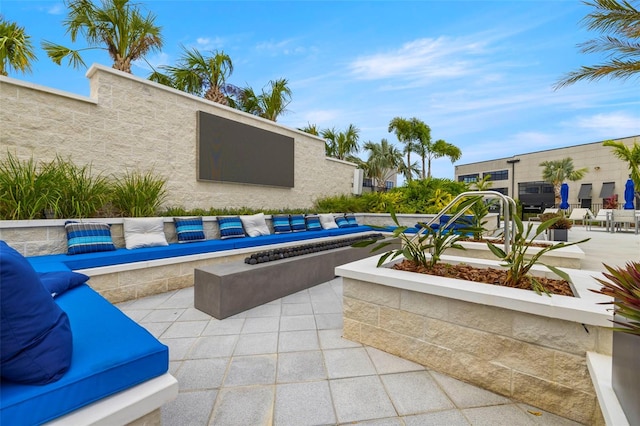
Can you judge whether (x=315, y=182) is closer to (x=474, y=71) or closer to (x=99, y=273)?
(x=474, y=71)

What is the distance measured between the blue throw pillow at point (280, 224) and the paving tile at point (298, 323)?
10.8ft

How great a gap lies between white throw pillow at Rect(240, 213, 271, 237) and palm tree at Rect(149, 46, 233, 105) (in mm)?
3658

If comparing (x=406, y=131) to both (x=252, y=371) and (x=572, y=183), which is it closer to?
(x=572, y=183)

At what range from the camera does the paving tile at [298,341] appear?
213 cm

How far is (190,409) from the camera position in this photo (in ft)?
4.79

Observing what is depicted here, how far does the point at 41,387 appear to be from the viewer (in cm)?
86

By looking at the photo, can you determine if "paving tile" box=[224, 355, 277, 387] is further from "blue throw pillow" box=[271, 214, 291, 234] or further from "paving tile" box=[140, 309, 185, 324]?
"blue throw pillow" box=[271, 214, 291, 234]

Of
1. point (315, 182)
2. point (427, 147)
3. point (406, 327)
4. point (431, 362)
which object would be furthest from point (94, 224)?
point (427, 147)

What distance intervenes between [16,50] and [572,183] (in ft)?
117

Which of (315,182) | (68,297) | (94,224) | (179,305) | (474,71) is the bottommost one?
(179,305)

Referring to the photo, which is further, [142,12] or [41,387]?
[142,12]

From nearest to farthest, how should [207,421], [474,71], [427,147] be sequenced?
[207,421] → [474,71] → [427,147]

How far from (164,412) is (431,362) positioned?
5.64ft

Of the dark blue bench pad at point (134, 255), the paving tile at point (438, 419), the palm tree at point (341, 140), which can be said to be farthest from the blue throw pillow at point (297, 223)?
the palm tree at point (341, 140)
